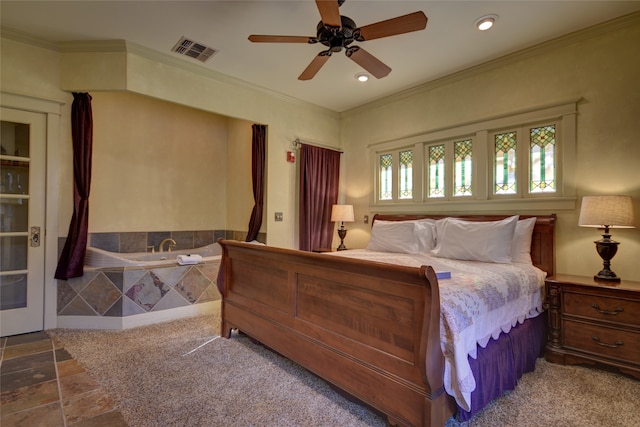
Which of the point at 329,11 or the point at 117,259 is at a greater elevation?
the point at 329,11

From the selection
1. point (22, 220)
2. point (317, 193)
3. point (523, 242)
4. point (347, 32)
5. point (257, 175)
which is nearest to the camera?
point (347, 32)

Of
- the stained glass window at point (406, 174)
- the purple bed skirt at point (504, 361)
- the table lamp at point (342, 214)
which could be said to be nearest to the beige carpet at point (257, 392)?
the purple bed skirt at point (504, 361)

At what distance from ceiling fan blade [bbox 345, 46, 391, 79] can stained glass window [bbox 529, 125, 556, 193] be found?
5.71 feet

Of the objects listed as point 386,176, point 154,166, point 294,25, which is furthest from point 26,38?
point 386,176

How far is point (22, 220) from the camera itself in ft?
10.2

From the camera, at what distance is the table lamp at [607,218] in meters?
2.42

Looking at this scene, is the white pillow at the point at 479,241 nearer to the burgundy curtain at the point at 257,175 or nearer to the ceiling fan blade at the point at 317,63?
the ceiling fan blade at the point at 317,63

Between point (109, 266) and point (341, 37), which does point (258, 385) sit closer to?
point (109, 266)

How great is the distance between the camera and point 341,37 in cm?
237

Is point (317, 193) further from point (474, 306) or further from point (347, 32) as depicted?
point (474, 306)

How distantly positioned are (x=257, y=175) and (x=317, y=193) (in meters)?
0.93

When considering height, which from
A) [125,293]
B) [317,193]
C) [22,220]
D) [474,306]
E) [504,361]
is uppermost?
[317,193]

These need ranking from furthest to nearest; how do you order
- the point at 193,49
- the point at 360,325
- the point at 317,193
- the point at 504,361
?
the point at 317,193 → the point at 193,49 → the point at 504,361 → the point at 360,325

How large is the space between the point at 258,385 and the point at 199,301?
1.89 m
